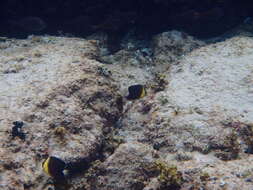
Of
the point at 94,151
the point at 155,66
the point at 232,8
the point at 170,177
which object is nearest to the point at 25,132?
the point at 94,151

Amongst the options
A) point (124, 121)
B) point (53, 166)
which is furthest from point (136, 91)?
point (53, 166)

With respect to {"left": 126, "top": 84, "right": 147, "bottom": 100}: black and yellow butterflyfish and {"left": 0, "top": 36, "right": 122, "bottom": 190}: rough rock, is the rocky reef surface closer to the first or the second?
{"left": 0, "top": 36, "right": 122, "bottom": 190}: rough rock

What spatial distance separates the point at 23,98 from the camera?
206 inches

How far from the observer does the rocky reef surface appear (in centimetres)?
428

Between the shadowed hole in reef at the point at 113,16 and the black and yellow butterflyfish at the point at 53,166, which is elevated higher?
the shadowed hole in reef at the point at 113,16

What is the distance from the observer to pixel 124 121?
19.3 feet

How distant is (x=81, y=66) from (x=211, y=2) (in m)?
4.95

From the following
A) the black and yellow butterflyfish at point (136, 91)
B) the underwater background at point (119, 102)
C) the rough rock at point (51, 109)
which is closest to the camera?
the underwater background at point (119, 102)

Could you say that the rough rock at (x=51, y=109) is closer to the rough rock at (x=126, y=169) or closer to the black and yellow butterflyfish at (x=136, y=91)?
the black and yellow butterflyfish at (x=136, y=91)

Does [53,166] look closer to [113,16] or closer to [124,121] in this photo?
[124,121]

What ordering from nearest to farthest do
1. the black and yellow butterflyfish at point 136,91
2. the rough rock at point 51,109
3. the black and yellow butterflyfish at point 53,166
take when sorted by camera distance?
1. the black and yellow butterflyfish at point 53,166
2. the rough rock at point 51,109
3. the black and yellow butterflyfish at point 136,91

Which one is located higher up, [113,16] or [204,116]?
[113,16]

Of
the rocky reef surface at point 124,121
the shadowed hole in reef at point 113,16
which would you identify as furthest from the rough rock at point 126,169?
the shadowed hole in reef at point 113,16

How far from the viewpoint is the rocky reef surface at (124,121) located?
428cm
